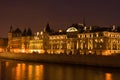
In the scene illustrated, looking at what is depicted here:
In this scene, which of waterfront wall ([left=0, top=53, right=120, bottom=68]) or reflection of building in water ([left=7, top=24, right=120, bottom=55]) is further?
reflection of building in water ([left=7, top=24, right=120, bottom=55])

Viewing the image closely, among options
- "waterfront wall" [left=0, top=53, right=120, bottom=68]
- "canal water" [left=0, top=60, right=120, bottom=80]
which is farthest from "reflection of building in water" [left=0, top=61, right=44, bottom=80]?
"waterfront wall" [left=0, top=53, right=120, bottom=68]

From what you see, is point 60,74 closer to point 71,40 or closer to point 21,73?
point 21,73

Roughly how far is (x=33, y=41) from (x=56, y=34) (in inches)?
342

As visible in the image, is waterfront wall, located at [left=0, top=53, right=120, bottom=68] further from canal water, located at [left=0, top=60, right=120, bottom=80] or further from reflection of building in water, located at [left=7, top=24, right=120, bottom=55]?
reflection of building in water, located at [left=7, top=24, right=120, bottom=55]

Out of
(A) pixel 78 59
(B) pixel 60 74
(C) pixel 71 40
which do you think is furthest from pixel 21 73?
(C) pixel 71 40

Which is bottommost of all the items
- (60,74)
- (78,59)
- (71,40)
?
(60,74)

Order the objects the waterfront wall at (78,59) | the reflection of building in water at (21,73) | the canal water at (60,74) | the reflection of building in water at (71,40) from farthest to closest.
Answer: the reflection of building in water at (71,40), the waterfront wall at (78,59), the canal water at (60,74), the reflection of building in water at (21,73)

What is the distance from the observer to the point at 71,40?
2591 inches

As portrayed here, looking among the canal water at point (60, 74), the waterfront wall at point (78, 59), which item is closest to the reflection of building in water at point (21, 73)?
the canal water at point (60, 74)

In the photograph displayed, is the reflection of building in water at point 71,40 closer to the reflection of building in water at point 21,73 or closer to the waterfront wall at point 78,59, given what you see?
the waterfront wall at point 78,59

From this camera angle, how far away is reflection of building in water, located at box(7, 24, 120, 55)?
5647 centimetres

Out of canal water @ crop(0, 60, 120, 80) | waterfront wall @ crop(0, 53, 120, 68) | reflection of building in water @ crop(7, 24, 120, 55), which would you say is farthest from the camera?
reflection of building in water @ crop(7, 24, 120, 55)

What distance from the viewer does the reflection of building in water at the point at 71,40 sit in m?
56.5

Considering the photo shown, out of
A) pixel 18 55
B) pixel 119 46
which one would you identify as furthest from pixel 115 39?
pixel 18 55
